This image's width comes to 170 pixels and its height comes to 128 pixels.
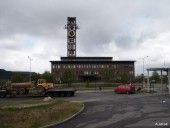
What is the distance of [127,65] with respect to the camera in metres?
144

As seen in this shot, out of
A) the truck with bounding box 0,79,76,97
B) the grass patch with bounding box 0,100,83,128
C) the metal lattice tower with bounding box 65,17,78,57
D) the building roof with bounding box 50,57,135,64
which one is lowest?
the grass patch with bounding box 0,100,83,128

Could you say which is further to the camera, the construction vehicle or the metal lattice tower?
the metal lattice tower

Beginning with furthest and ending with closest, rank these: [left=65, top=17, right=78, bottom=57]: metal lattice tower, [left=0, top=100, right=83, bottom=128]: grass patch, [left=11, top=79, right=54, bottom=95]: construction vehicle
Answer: [left=65, top=17, right=78, bottom=57]: metal lattice tower → [left=11, top=79, right=54, bottom=95]: construction vehicle → [left=0, top=100, right=83, bottom=128]: grass patch

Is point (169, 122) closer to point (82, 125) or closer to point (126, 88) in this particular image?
point (82, 125)

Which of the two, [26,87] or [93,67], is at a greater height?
[93,67]

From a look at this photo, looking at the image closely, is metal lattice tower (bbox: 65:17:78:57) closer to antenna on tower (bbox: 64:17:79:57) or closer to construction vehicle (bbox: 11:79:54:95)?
antenna on tower (bbox: 64:17:79:57)

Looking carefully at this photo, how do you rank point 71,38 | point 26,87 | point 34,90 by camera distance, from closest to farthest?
point 34,90
point 26,87
point 71,38

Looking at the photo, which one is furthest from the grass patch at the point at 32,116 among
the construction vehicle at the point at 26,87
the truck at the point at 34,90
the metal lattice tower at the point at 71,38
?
the metal lattice tower at the point at 71,38

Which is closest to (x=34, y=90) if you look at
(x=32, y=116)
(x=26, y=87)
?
(x=26, y=87)

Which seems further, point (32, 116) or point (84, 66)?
point (84, 66)

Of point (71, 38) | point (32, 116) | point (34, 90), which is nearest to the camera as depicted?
point (32, 116)

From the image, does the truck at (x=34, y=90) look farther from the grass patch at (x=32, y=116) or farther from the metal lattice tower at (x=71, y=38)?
the metal lattice tower at (x=71, y=38)

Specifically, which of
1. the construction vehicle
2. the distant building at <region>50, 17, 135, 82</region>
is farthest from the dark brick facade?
the construction vehicle

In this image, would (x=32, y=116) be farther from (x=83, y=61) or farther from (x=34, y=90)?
(x=83, y=61)
